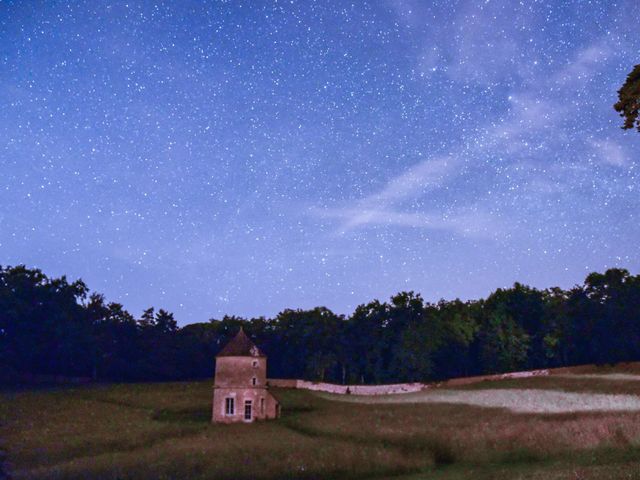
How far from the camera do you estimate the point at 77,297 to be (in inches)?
4112

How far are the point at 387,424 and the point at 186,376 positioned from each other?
218 ft

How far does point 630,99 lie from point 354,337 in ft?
312

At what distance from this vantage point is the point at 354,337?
104625 millimetres

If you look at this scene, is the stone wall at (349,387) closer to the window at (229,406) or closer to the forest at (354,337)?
the forest at (354,337)

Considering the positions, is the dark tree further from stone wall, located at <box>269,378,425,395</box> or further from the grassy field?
stone wall, located at <box>269,378,425,395</box>

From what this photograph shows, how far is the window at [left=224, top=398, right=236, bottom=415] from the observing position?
5097 cm

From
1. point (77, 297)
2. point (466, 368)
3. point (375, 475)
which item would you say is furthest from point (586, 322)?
point (77, 297)

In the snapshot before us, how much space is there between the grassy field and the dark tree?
11.3 metres

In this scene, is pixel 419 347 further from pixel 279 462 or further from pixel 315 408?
pixel 279 462

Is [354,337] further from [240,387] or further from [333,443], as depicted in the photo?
[333,443]

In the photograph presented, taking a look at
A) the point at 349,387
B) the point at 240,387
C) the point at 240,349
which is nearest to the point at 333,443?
the point at 240,387

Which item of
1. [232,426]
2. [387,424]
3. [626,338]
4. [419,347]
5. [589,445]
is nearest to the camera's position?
[589,445]

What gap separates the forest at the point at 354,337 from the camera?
8869cm

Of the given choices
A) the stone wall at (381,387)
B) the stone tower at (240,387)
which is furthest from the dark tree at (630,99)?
the stone wall at (381,387)
